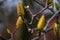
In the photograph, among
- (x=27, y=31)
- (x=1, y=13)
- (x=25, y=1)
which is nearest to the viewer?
(x=27, y=31)

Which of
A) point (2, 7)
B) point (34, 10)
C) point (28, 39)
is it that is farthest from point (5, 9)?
point (28, 39)

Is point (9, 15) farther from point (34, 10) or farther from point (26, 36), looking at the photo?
point (26, 36)

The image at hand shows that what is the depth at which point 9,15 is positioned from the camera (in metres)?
1.66

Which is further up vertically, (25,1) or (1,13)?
(25,1)

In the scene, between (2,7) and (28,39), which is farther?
(2,7)

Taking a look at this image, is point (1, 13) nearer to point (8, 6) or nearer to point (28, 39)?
point (8, 6)

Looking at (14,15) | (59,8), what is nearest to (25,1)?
(59,8)

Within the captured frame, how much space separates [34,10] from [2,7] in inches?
34.6

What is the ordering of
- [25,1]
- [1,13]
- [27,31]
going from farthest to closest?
[1,13], [25,1], [27,31]

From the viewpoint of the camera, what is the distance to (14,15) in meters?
1.58

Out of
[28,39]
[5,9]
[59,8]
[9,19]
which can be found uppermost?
[59,8]

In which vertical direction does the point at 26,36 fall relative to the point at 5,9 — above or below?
above

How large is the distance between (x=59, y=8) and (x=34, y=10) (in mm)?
205

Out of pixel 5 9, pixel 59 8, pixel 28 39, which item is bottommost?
pixel 5 9
